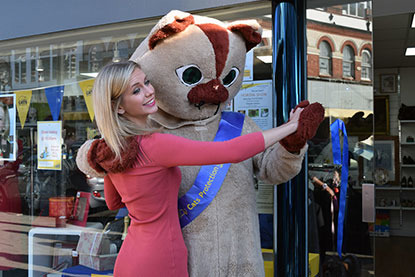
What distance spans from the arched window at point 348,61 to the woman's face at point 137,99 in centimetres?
132

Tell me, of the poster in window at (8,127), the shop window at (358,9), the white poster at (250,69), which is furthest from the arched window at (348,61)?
the poster in window at (8,127)

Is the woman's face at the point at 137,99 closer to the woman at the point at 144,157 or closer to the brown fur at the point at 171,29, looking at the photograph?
the woman at the point at 144,157

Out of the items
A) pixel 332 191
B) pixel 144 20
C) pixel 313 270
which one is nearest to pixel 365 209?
pixel 332 191

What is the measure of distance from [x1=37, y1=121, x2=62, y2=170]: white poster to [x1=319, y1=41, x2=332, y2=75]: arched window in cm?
212

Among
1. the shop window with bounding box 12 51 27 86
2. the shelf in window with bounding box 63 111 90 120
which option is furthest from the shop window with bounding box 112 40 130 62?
the shop window with bounding box 12 51 27 86

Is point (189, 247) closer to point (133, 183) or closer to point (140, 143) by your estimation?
point (133, 183)

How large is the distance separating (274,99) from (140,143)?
3.68 feet

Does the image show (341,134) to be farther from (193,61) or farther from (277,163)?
(193,61)

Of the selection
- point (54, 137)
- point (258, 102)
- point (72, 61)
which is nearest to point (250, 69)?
point (258, 102)

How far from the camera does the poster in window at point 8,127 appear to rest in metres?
3.87

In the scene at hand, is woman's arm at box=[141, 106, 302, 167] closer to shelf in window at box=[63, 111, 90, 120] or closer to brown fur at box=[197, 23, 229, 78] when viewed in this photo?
brown fur at box=[197, 23, 229, 78]

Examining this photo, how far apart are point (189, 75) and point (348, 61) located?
110 cm

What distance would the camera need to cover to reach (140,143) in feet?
5.53

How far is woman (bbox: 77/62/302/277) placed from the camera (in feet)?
5.27
